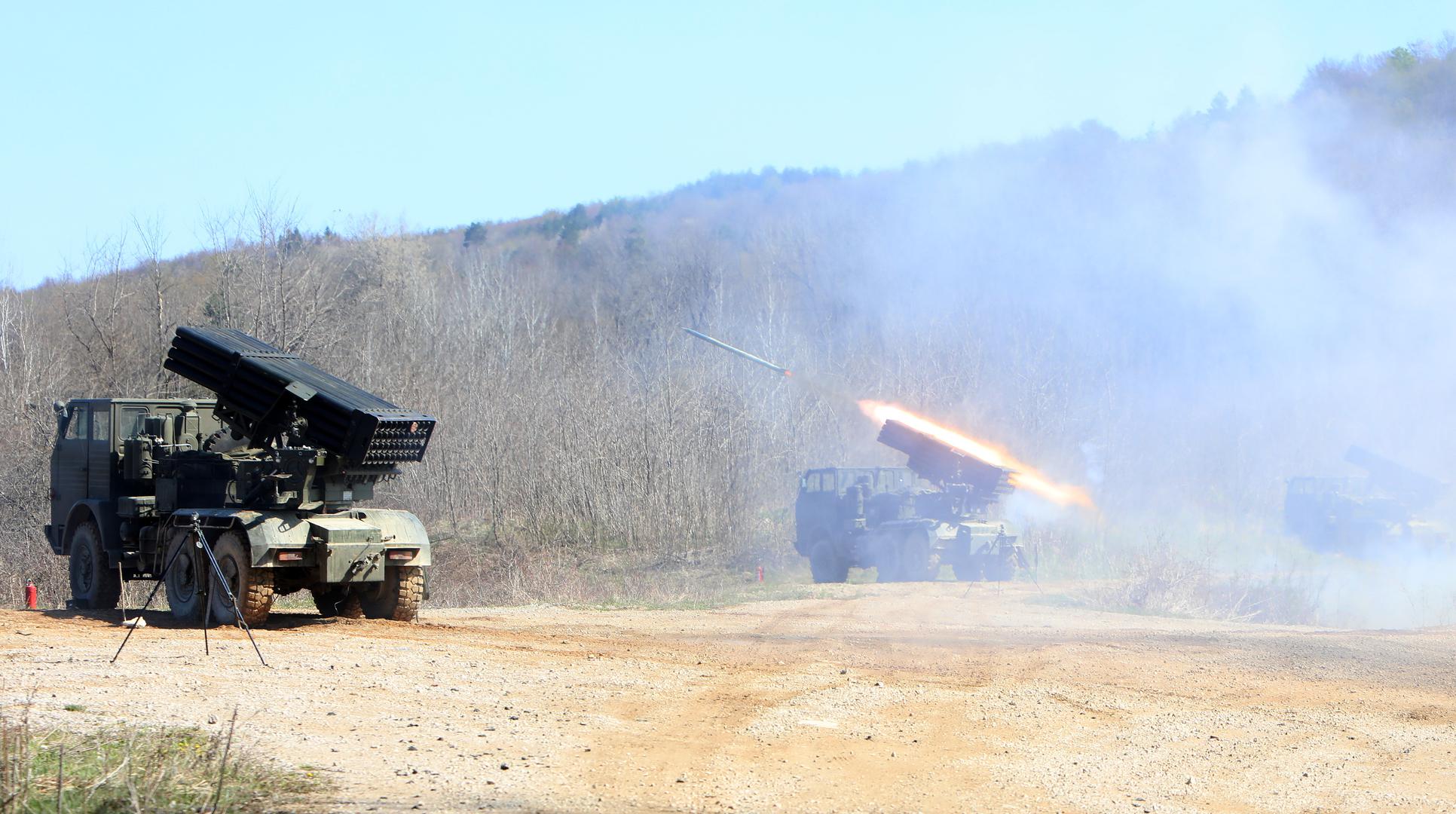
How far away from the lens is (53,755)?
24.0 ft

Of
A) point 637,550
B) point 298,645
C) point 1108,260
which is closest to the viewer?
point 298,645

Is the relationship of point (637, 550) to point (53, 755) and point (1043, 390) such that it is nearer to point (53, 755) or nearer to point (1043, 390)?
point (1043, 390)

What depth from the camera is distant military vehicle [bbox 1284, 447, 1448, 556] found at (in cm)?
3044

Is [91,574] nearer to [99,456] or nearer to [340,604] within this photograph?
[99,456]

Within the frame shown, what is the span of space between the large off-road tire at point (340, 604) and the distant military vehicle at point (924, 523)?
40.1 feet

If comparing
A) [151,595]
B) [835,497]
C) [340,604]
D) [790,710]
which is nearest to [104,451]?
[340,604]

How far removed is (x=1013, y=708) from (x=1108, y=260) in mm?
43301

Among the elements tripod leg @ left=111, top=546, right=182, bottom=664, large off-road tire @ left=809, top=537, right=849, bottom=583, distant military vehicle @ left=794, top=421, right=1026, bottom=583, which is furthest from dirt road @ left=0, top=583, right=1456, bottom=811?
large off-road tire @ left=809, top=537, right=849, bottom=583

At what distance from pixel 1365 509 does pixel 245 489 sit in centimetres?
2606

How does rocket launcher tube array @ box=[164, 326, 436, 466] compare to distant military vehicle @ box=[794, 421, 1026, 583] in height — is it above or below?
above

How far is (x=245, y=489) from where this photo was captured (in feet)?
46.2

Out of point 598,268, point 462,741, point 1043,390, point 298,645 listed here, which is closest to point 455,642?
point 298,645

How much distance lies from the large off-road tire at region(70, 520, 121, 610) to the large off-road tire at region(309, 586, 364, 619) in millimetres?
2364

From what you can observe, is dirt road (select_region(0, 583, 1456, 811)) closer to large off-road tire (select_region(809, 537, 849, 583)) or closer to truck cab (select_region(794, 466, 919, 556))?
truck cab (select_region(794, 466, 919, 556))
